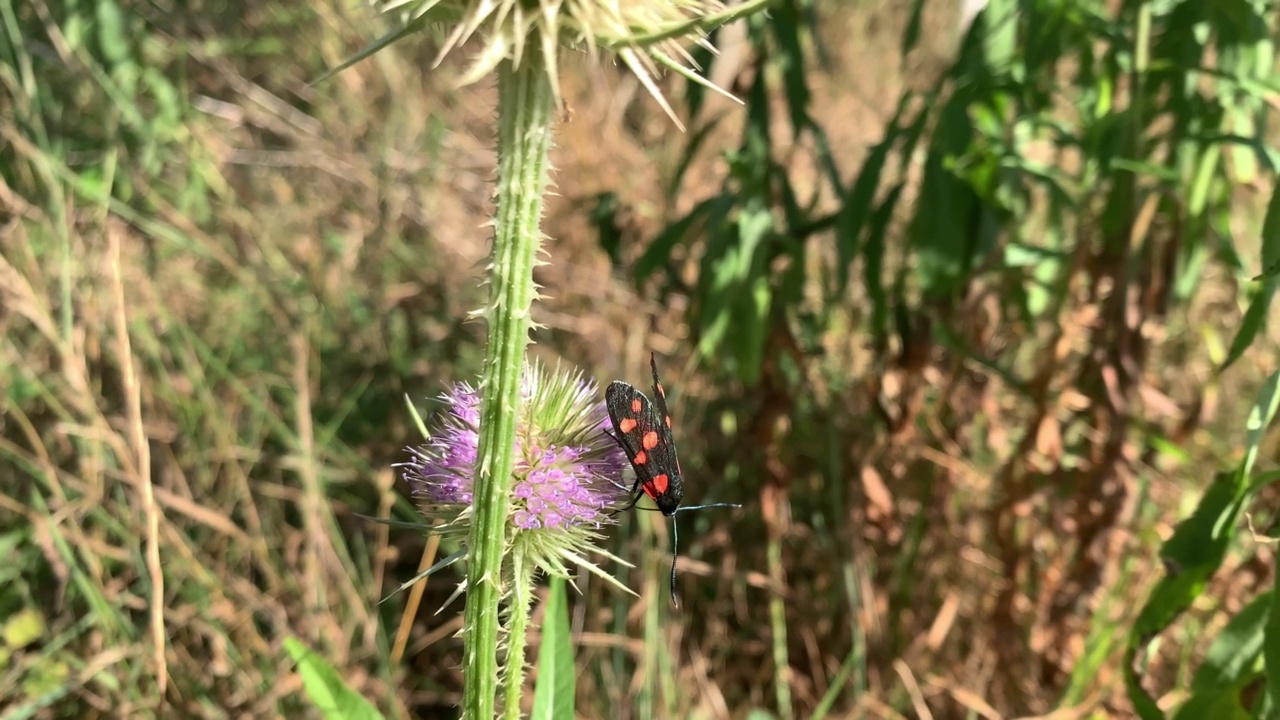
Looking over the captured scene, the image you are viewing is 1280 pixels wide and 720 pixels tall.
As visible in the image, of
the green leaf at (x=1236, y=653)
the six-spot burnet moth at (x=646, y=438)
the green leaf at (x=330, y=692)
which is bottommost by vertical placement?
the green leaf at (x=330, y=692)

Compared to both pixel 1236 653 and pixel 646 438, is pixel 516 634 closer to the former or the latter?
pixel 646 438

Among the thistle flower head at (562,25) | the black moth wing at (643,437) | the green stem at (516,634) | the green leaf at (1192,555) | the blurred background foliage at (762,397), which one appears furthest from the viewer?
the blurred background foliage at (762,397)

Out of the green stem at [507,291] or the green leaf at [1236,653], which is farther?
the green leaf at [1236,653]

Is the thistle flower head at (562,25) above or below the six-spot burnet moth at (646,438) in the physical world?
above

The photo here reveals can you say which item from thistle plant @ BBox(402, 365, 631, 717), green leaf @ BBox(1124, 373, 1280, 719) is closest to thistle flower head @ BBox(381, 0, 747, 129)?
thistle plant @ BBox(402, 365, 631, 717)

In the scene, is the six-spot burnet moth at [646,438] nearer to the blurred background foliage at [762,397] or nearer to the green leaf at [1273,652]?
the blurred background foliage at [762,397]

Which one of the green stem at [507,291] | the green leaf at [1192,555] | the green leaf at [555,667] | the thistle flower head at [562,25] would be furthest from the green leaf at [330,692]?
the green leaf at [1192,555]

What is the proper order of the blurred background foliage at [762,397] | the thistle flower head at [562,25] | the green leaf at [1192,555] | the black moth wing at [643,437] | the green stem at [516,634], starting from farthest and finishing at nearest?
the blurred background foliage at [762,397] → the green leaf at [1192,555] → the black moth wing at [643,437] → the green stem at [516,634] → the thistle flower head at [562,25]

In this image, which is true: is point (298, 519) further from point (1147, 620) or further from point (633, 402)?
point (1147, 620)
